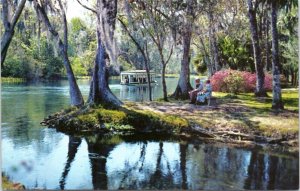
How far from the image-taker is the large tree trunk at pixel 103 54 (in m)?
8.66

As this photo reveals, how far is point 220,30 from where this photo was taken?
14977mm

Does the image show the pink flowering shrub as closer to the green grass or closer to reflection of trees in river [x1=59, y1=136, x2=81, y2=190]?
the green grass

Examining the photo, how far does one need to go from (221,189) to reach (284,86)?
2.97 metres

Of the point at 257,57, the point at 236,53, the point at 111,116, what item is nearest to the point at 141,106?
the point at 111,116

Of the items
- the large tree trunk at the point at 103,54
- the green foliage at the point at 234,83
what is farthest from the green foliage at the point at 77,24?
the green foliage at the point at 234,83

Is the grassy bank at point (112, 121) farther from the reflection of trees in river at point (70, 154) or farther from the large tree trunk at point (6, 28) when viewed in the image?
the large tree trunk at point (6, 28)

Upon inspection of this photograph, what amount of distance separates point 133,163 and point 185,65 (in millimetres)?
5558

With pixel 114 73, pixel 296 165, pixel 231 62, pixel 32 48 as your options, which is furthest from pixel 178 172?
pixel 231 62

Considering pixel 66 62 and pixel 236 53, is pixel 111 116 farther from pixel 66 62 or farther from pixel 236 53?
pixel 236 53

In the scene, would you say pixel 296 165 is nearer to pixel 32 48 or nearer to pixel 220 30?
pixel 32 48

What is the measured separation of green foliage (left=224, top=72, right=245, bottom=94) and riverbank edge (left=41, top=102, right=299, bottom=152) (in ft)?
6.96

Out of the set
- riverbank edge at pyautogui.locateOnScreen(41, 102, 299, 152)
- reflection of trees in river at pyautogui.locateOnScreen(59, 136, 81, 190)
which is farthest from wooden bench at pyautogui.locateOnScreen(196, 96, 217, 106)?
reflection of trees in river at pyautogui.locateOnScreen(59, 136, 81, 190)

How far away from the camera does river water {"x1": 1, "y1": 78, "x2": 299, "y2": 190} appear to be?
559 centimetres

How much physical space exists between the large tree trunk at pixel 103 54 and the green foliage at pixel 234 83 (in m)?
2.53
